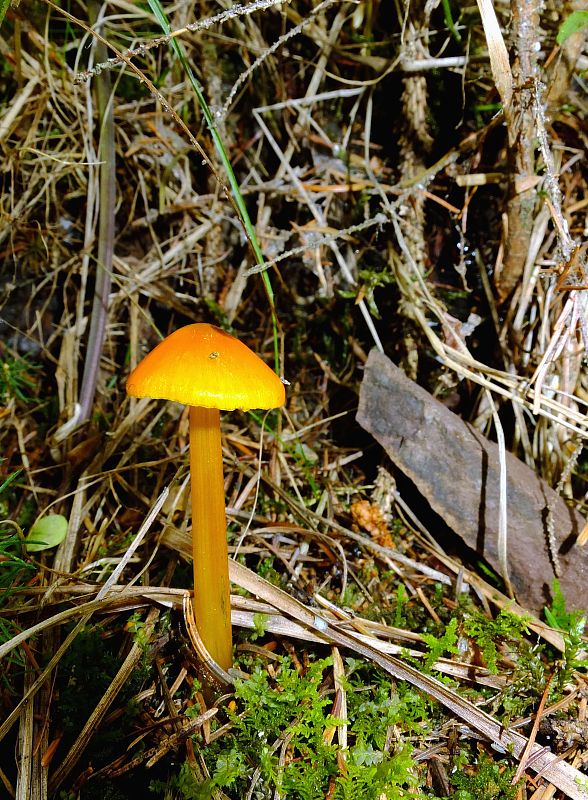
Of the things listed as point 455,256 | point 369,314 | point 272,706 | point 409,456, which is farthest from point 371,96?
point 272,706

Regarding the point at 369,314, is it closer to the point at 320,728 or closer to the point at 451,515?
the point at 451,515

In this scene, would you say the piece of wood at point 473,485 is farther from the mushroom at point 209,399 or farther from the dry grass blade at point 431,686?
the mushroom at point 209,399

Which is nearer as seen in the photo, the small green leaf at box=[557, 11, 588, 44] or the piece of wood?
the small green leaf at box=[557, 11, 588, 44]

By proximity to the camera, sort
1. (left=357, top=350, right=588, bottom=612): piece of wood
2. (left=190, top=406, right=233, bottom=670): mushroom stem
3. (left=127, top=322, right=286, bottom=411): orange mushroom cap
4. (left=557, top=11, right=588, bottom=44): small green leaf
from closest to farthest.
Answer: (left=127, top=322, right=286, bottom=411): orange mushroom cap, (left=190, top=406, right=233, bottom=670): mushroom stem, (left=557, top=11, right=588, bottom=44): small green leaf, (left=357, top=350, right=588, bottom=612): piece of wood

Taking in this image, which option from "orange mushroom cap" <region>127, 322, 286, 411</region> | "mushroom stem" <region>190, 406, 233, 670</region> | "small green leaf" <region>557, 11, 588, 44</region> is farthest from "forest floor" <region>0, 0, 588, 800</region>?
"orange mushroom cap" <region>127, 322, 286, 411</region>

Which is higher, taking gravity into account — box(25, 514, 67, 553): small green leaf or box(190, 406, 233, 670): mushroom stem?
box(190, 406, 233, 670): mushroom stem

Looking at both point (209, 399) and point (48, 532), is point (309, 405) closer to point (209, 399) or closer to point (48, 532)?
point (48, 532)

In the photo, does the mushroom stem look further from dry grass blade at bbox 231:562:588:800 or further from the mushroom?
dry grass blade at bbox 231:562:588:800

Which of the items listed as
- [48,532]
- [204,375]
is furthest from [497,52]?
[48,532]
